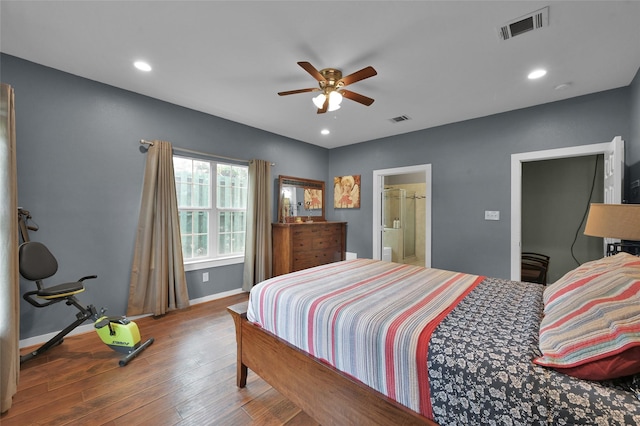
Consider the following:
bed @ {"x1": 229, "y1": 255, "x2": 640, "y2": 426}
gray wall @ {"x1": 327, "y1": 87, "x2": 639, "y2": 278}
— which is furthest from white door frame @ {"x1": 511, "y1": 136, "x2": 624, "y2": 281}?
bed @ {"x1": 229, "y1": 255, "x2": 640, "y2": 426}

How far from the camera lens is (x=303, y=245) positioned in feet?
14.0

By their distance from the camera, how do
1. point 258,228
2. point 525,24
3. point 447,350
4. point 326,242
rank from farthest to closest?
point 326,242 < point 258,228 < point 525,24 < point 447,350

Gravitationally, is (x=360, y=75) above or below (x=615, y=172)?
above

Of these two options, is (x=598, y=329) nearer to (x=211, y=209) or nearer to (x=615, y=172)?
(x=615, y=172)

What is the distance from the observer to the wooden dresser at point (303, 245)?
407 centimetres

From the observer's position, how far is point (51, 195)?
96.3 inches

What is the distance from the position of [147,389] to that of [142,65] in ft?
8.84

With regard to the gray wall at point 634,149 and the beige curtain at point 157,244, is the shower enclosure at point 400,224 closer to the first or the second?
the gray wall at point 634,149

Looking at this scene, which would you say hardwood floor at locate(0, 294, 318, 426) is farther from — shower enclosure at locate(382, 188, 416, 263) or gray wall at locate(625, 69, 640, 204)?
shower enclosure at locate(382, 188, 416, 263)

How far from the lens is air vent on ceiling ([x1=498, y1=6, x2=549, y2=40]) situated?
1.70 metres

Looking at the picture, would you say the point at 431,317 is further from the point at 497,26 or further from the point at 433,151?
the point at 433,151

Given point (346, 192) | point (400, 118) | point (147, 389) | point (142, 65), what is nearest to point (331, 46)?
point (142, 65)

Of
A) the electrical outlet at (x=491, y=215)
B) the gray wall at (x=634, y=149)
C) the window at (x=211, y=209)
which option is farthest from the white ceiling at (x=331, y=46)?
the electrical outlet at (x=491, y=215)

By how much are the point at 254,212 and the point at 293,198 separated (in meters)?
0.95
